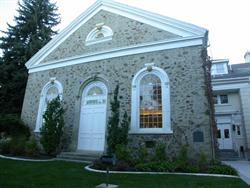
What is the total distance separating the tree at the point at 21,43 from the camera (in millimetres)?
18586

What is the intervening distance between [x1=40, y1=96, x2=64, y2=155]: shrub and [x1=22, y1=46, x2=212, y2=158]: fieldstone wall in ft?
2.57

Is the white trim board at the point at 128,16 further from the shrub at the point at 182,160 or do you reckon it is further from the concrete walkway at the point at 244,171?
the concrete walkway at the point at 244,171

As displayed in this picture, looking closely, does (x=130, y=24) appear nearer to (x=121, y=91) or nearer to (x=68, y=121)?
(x=121, y=91)

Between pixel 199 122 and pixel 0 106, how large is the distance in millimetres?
16869

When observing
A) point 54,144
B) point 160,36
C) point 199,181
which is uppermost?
point 160,36

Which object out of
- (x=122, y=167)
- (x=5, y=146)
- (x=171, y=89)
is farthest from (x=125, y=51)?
(x=5, y=146)

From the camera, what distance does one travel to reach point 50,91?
13.9 metres

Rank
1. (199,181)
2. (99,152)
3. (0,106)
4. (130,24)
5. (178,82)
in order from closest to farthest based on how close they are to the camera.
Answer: (199,181), (178,82), (99,152), (130,24), (0,106)

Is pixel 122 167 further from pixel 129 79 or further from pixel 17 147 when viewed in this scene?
pixel 17 147

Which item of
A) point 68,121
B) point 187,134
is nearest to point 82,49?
point 68,121

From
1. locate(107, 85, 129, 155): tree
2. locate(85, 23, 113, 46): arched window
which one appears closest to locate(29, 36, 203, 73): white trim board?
locate(85, 23, 113, 46): arched window

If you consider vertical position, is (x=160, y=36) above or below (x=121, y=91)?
above

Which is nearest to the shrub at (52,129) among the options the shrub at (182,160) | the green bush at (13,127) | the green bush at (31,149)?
the green bush at (31,149)

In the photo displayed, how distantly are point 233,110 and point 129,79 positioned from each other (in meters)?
10.9
